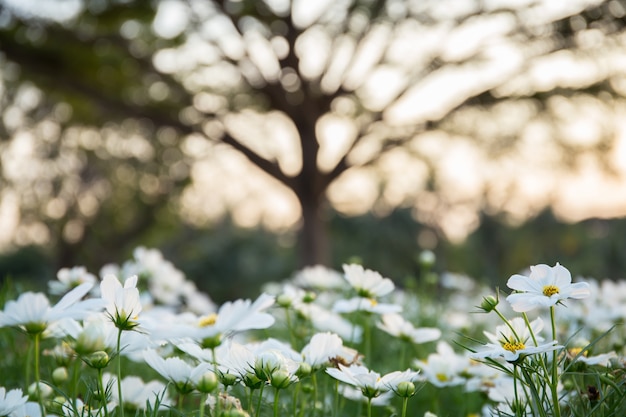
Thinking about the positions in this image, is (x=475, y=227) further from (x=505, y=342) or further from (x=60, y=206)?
(x=505, y=342)

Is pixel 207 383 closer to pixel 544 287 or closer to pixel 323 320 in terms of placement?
pixel 544 287

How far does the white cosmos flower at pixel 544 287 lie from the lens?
→ 2.87ft

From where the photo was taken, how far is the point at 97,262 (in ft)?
44.8

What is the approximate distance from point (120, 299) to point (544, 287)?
63 cm

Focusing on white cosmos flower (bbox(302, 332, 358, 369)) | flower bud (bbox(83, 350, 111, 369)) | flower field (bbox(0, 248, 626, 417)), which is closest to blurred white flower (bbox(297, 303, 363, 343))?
flower field (bbox(0, 248, 626, 417))

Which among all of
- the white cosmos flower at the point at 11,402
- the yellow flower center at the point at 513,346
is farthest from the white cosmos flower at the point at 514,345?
the white cosmos flower at the point at 11,402

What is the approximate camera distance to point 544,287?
0.94 m

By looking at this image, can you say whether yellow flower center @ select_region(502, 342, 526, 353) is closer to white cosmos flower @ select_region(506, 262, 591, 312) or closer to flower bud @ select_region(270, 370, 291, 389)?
white cosmos flower @ select_region(506, 262, 591, 312)

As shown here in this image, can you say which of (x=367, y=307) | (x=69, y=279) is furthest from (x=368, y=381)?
(x=69, y=279)

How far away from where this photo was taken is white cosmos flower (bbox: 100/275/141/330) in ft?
2.87

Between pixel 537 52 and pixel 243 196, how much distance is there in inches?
297

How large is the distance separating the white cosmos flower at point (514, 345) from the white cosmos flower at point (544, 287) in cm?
4

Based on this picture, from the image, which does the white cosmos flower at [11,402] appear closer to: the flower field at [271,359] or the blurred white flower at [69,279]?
the flower field at [271,359]

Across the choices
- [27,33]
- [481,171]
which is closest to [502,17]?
[481,171]
